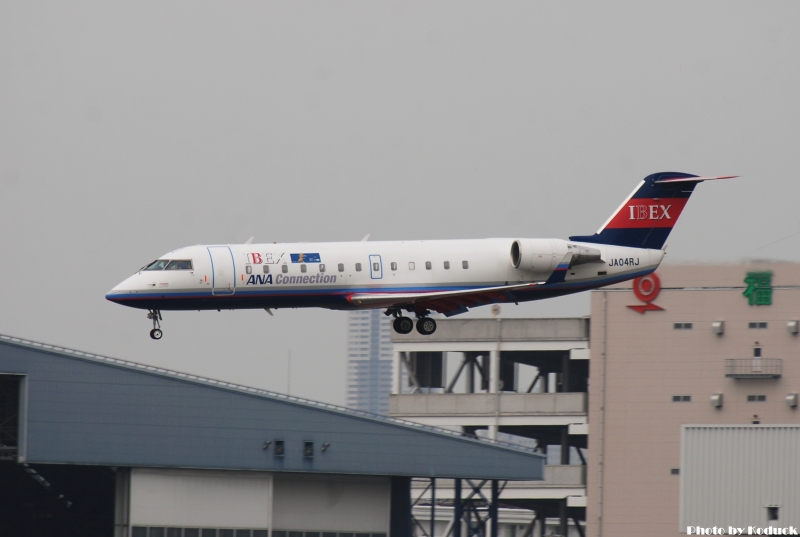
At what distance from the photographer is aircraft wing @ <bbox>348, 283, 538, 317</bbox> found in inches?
1593

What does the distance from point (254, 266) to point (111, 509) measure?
62.8ft

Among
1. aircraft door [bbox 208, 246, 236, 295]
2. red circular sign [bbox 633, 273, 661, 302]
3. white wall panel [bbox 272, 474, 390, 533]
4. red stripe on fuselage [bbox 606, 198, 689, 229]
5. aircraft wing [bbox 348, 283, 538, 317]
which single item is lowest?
white wall panel [bbox 272, 474, 390, 533]

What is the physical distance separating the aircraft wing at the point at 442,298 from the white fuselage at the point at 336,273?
171 mm

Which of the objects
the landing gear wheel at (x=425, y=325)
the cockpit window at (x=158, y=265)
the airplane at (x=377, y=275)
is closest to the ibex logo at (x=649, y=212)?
the airplane at (x=377, y=275)

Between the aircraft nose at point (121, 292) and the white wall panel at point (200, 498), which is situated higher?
the aircraft nose at point (121, 292)

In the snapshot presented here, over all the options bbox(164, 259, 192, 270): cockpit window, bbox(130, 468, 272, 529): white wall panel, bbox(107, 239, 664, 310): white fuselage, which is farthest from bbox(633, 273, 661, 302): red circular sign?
bbox(164, 259, 192, 270): cockpit window

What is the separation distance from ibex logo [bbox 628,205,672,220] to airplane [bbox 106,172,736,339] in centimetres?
187

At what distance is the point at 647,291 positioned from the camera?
6800cm

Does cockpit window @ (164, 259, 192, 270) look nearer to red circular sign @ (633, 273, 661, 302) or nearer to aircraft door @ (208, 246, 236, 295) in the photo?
aircraft door @ (208, 246, 236, 295)

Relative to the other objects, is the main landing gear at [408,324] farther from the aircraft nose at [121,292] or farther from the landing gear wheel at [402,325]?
the aircraft nose at [121,292]

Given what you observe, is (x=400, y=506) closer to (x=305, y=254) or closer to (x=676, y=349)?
(x=305, y=254)

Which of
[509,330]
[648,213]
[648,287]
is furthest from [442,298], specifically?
[509,330]

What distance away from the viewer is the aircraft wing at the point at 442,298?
133 feet

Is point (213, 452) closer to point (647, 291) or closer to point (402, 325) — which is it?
point (402, 325)
